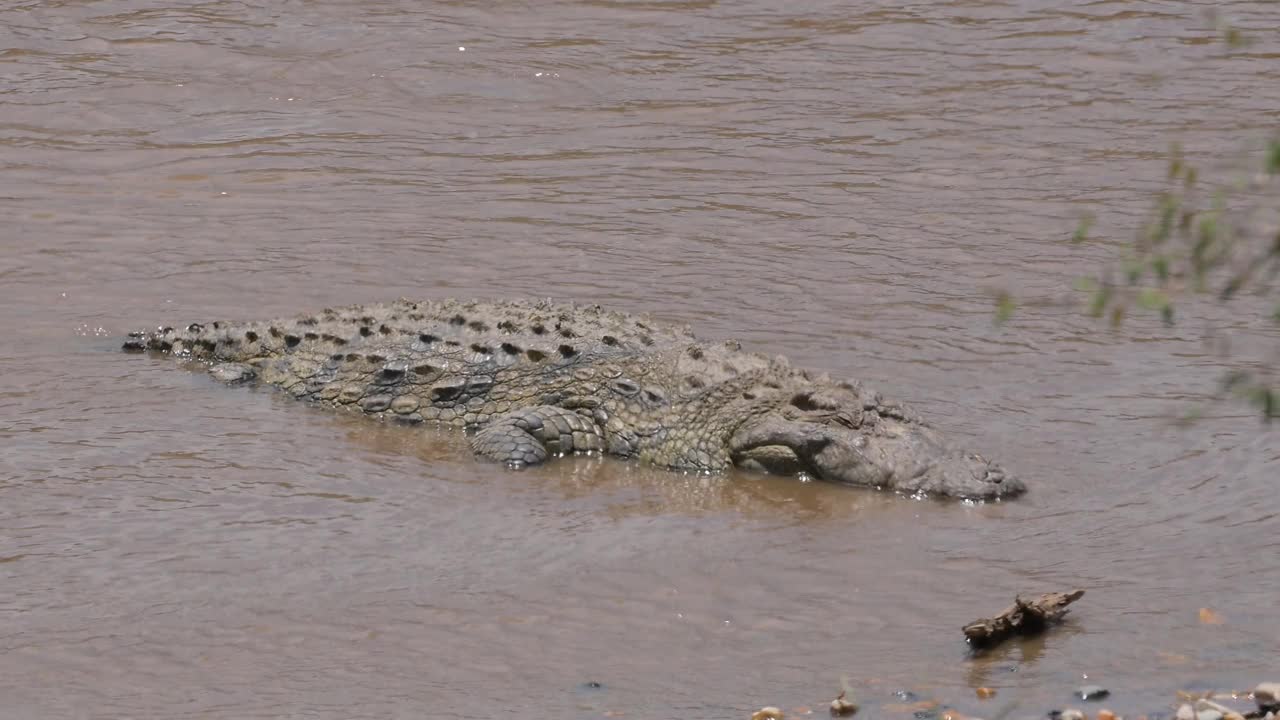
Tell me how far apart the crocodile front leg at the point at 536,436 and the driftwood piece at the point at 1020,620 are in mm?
2985

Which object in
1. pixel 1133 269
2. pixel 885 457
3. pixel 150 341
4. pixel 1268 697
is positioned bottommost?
pixel 150 341

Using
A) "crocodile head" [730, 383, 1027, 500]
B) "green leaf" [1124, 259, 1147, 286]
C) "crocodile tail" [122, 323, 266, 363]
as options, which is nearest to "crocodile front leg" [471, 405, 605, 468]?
"crocodile head" [730, 383, 1027, 500]

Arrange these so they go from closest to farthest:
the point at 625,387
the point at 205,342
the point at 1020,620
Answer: the point at 1020,620 < the point at 625,387 < the point at 205,342

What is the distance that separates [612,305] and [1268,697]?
20.2ft

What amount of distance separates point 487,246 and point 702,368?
378 centimetres

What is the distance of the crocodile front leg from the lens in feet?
28.7

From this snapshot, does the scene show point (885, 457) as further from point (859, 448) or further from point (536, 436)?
point (536, 436)

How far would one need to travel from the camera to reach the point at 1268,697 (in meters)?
5.68

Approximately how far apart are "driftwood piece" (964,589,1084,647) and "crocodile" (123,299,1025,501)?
5.48 ft

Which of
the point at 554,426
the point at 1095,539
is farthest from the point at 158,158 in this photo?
the point at 1095,539

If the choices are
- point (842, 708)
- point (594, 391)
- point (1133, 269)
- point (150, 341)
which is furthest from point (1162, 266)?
point (150, 341)

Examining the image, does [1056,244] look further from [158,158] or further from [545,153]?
[158,158]

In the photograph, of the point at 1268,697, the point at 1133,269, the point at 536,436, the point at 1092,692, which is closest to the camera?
the point at 1133,269

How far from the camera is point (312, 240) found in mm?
12758
